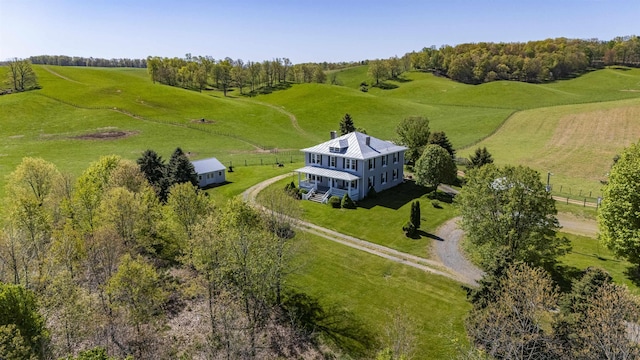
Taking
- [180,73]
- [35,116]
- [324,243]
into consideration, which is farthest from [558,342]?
[180,73]

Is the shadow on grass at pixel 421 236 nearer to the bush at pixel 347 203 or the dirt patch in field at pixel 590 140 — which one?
the bush at pixel 347 203

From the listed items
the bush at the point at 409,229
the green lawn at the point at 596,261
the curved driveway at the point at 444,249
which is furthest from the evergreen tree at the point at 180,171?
the green lawn at the point at 596,261

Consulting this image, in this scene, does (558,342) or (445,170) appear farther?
(445,170)

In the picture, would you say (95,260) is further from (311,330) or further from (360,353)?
(360,353)


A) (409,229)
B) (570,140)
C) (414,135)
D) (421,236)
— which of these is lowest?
(421,236)

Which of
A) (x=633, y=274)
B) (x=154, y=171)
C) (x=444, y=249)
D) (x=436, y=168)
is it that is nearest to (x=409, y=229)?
(x=444, y=249)

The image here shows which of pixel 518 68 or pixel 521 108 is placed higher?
pixel 518 68

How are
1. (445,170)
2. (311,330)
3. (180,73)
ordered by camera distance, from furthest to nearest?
(180,73)
(445,170)
(311,330)

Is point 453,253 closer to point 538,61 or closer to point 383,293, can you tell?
point 383,293
